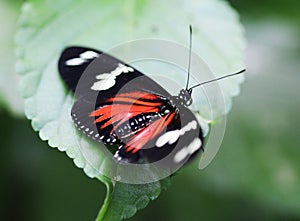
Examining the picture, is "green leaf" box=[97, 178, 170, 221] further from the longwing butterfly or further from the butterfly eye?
the butterfly eye

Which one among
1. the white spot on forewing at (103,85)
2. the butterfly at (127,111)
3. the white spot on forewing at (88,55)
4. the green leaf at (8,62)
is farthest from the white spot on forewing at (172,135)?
the green leaf at (8,62)

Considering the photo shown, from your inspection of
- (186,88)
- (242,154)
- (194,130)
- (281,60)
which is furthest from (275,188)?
(194,130)

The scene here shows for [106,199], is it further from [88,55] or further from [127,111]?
[88,55]

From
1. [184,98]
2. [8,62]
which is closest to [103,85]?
[184,98]

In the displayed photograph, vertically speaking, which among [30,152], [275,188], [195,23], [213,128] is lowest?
[275,188]

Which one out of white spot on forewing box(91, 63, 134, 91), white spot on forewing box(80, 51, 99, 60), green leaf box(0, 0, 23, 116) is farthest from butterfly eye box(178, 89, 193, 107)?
green leaf box(0, 0, 23, 116)

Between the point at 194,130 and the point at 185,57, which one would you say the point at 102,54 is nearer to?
the point at 185,57

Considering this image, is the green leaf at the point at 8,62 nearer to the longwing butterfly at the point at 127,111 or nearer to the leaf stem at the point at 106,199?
the longwing butterfly at the point at 127,111
